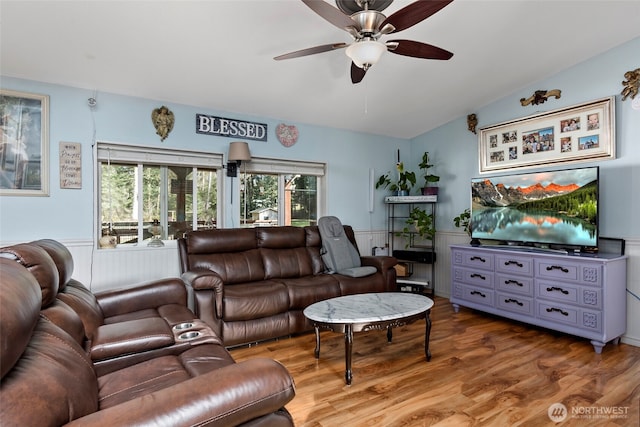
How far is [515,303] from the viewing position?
3492 mm

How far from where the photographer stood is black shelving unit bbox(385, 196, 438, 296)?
4.73 m

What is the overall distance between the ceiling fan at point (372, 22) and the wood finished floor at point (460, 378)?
2.08m

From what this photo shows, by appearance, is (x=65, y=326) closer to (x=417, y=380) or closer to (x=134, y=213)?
(x=417, y=380)

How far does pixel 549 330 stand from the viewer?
3377 mm

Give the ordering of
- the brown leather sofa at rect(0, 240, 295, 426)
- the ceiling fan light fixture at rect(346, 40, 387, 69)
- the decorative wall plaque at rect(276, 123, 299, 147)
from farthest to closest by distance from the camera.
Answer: the decorative wall plaque at rect(276, 123, 299, 147), the ceiling fan light fixture at rect(346, 40, 387, 69), the brown leather sofa at rect(0, 240, 295, 426)

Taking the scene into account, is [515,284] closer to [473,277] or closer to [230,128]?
[473,277]

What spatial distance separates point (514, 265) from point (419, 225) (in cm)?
140

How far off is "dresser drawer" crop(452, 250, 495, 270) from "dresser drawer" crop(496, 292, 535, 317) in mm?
319

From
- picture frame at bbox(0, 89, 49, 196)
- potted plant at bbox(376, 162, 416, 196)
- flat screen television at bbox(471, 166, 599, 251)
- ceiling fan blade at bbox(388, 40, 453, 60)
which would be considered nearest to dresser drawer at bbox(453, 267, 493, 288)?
flat screen television at bbox(471, 166, 599, 251)

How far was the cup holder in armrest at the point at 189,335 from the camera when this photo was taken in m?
1.90

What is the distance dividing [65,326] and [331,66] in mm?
2870

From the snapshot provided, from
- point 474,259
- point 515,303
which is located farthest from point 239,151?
point 515,303

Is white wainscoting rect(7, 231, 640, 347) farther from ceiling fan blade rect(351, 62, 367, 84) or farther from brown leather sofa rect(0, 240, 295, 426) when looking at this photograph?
ceiling fan blade rect(351, 62, 367, 84)

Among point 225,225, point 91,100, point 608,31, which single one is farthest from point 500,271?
point 91,100
